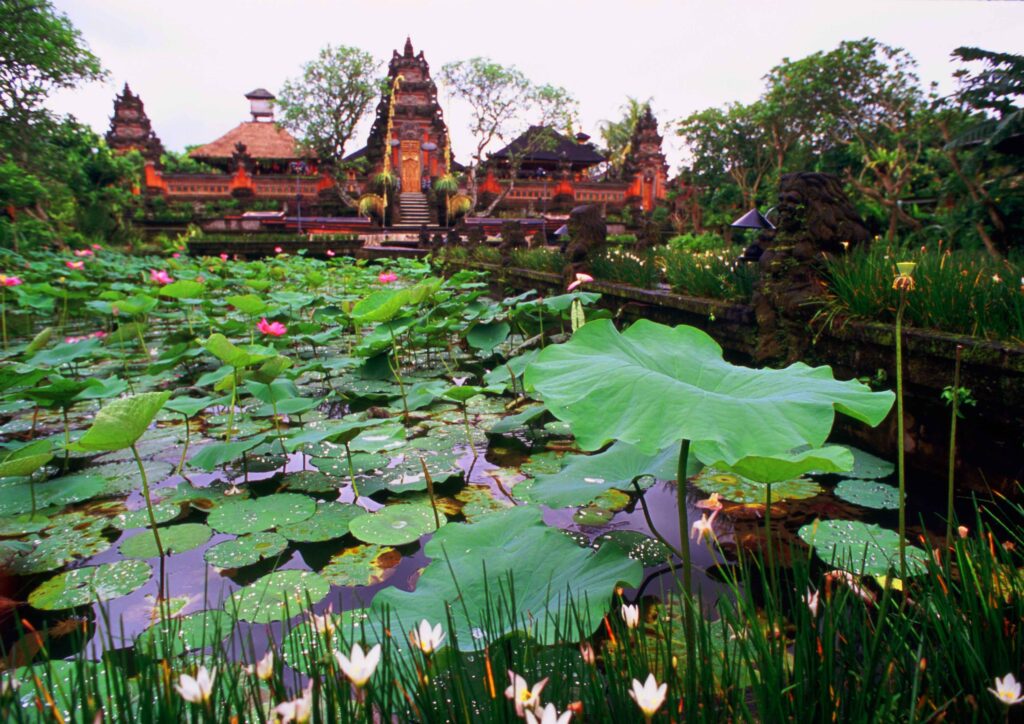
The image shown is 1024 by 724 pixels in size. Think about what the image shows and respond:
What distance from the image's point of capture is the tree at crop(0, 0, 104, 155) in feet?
35.0

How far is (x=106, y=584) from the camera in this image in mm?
1624

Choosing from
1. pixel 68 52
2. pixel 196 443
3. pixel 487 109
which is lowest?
pixel 196 443

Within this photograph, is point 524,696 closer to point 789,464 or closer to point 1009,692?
point 1009,692

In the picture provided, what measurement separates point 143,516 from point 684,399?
1.85 metres

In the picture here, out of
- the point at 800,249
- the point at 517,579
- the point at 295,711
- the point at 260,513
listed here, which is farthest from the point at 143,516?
the point at 800,249

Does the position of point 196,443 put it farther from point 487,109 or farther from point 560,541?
point 487,109

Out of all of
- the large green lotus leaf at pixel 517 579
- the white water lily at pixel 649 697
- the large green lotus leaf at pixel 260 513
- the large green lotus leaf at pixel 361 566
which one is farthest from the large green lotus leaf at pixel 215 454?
the white water lily at pixel 649 697

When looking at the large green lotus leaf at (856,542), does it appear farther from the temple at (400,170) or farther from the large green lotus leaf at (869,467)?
the temple at (400,170)

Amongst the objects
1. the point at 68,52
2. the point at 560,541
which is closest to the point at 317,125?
the point at 68,52

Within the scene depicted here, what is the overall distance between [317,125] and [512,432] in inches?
1034

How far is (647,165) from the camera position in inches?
1111

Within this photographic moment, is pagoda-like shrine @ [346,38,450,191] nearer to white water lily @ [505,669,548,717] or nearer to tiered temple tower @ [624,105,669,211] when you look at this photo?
tiered temple tower @ [624,105,669,211]

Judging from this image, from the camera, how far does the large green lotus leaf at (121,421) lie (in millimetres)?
1597

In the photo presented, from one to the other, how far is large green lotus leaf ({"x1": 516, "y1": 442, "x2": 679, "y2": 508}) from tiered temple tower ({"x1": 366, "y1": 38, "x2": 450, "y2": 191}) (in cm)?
2568
